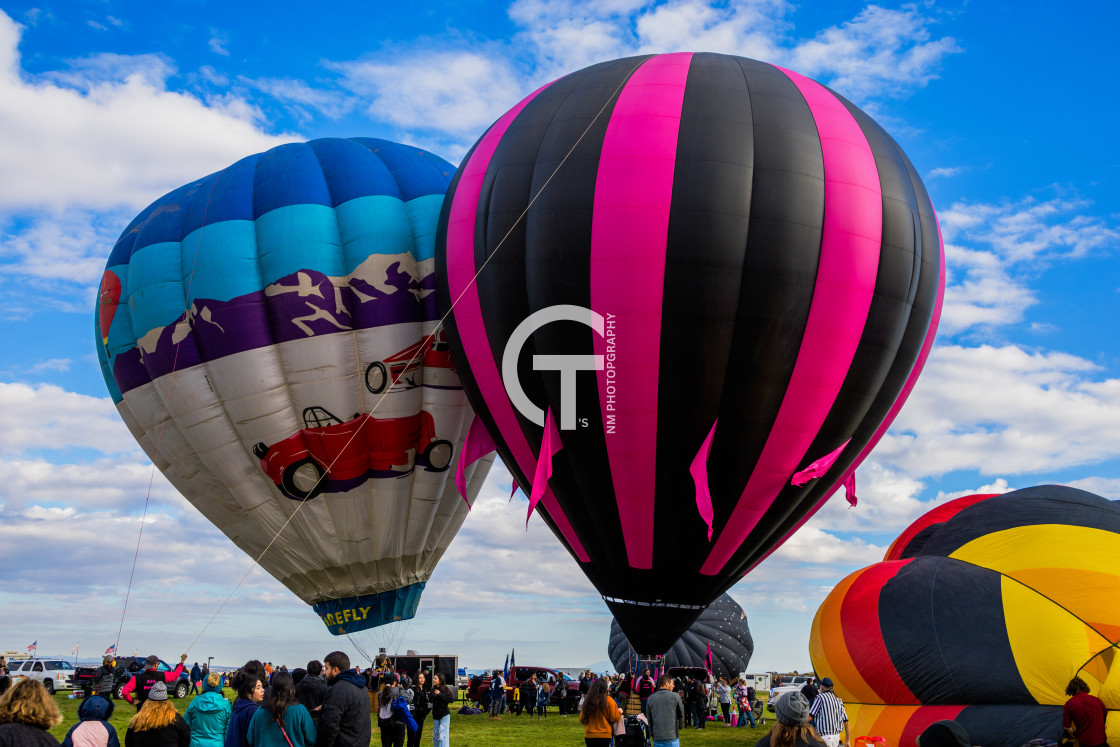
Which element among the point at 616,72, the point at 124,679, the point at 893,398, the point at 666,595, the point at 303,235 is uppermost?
the point at 616,72

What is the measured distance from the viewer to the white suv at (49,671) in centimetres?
2178

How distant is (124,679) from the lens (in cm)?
1969

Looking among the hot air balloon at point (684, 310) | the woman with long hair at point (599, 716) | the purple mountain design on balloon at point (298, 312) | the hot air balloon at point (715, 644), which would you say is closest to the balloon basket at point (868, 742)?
the woman with long hair at point (599, 716)

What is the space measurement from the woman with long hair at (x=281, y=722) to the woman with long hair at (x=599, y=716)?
106 inches

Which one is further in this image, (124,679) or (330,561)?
(124,679)

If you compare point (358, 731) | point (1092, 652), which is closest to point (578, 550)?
point (1092, 652)

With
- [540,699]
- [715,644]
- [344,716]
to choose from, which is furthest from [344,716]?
[715,644]

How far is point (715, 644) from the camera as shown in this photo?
27.8 metres

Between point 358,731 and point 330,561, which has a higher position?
point 330,561

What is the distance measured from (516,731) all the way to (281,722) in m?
9.94

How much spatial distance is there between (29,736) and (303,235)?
36.4 ft

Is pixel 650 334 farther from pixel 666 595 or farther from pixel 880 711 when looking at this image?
pixel 880 711

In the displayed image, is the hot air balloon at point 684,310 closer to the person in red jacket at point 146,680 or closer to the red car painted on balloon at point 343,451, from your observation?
the red car painted on balloon at point 343,451

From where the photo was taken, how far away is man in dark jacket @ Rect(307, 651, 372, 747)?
223 inches
